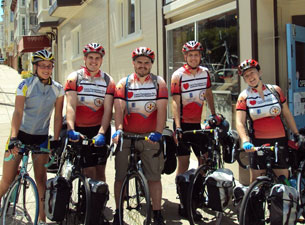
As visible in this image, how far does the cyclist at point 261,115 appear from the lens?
3.76 metres

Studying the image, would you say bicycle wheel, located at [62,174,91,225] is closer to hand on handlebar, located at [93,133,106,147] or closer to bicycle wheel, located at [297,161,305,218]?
hand on handlebar, located at [93,133,106,147]

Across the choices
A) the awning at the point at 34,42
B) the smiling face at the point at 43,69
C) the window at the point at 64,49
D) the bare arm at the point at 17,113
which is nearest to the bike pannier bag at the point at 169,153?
the smiling face at the point at 43,69

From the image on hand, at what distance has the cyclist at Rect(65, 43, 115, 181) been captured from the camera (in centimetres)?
396

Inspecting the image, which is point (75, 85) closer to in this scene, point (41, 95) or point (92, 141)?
point (41, 95)

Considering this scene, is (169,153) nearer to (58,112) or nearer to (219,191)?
(219,191)

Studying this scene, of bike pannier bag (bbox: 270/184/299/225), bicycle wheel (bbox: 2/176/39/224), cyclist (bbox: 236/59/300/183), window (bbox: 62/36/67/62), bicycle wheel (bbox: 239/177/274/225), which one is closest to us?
bike pannier bag (bbox: 270/184/299/225)

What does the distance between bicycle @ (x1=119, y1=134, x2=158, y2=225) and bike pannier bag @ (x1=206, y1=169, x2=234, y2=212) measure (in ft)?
2.32

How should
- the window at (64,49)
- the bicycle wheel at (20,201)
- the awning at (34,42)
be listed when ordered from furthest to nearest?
1. the awning at (34,42)
2. the window at (64,49)
3. the bicycle wheel at (20,201)

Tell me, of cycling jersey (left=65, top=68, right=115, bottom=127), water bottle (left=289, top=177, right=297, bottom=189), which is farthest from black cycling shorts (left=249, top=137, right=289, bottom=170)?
cycling jersey (left=65, top=68, right=115, bottom=127)

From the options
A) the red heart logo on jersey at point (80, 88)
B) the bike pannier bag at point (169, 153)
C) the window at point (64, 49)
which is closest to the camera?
the red heart logo on jersey at point (80, 88)

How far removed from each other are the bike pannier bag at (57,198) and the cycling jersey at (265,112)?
202cm

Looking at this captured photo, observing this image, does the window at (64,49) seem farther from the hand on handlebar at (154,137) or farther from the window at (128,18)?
the hand on handlebar at (154,137)

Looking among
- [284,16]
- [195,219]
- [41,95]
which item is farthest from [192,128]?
[284,16]

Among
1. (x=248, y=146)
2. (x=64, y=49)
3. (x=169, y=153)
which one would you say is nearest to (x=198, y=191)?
(x=169, y=153)
